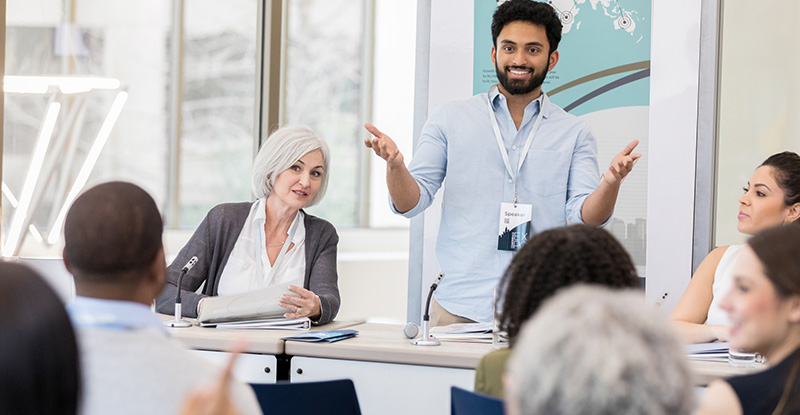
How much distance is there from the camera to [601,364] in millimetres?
757

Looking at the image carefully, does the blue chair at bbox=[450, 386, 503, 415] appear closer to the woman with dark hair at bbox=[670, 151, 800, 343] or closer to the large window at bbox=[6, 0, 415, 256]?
the woman with dark hair at bbox=[670, 151, 800, 343]

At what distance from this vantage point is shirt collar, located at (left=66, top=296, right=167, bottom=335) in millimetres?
1234

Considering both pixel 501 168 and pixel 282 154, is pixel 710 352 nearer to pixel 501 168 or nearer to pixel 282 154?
pixel 501 168

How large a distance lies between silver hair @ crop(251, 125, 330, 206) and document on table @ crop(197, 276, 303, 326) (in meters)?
0.71

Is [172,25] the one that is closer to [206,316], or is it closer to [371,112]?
[371,112]

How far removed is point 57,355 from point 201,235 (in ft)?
8.24

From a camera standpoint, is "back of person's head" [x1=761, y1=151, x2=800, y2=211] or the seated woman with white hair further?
the seated woman with white hair

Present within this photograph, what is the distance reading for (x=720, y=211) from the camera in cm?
400

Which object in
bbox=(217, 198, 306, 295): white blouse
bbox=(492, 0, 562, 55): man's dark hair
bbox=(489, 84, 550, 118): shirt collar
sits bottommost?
bbox=(217, 198, 306, 295): white blouse

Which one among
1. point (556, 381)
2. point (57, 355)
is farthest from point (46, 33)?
point (556, 381)

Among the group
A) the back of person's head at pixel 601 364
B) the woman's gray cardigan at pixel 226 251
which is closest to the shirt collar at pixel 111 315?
the back of person's head at pixel 601 364

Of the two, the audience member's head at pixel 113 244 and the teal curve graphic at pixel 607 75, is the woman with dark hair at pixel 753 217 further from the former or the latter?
the audience member's head at pixel 113 244

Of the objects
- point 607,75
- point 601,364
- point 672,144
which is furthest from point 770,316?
point 607,75

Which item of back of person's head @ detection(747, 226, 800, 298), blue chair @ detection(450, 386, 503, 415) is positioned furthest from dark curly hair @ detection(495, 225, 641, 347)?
back of person's head @ detection(747, 226, 800, 298)
